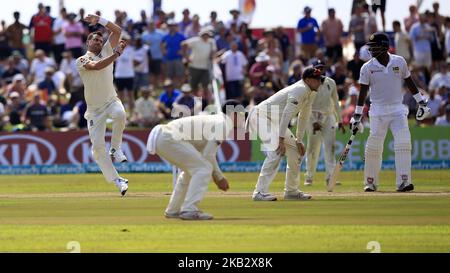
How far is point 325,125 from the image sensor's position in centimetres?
2311

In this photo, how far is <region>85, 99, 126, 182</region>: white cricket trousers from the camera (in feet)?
65.1

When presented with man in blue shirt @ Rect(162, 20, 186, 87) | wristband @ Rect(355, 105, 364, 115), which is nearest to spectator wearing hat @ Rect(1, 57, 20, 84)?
man in blue shirt @ Rect(162, 20, 186, 87)

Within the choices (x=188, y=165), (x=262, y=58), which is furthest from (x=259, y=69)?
(x=188, y=165)

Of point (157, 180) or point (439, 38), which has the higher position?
point (439, 38)

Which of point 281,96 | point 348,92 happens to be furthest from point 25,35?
point 281,96

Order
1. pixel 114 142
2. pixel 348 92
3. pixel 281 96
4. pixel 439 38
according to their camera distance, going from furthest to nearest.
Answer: pixel 439 38
pixel 348 92
pixel 114 142
pixel 281 96

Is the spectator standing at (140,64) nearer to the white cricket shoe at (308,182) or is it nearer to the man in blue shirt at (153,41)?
the man in blue shirt at (153,41)

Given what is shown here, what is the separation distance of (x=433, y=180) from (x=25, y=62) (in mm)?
Answer: 13856

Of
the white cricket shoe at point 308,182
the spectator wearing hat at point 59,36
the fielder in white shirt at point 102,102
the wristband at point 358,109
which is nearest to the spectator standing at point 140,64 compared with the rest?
the spectator wearing hat at point 59,36

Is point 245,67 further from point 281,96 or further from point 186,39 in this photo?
point 281,96

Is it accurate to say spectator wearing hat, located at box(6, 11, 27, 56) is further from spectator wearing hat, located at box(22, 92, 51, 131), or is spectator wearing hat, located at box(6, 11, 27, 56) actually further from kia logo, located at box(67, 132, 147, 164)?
kia logo, located at box(67, 132, 147, 164)

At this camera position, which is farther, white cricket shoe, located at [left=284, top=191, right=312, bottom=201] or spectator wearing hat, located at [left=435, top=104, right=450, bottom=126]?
spectator wearing hat, located at [left=435, top=104, right=450, bottom=126]

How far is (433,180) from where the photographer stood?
24.7 m
